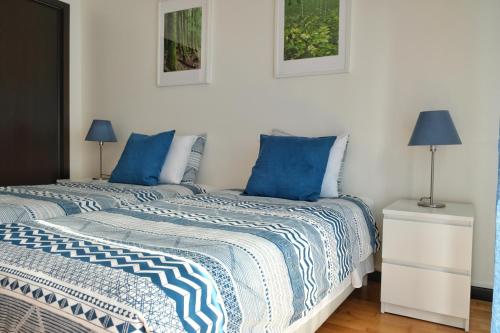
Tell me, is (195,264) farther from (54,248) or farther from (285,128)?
(285,128)

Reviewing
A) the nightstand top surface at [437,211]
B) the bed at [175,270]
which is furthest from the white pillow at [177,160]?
the nightstand top surface at [437,211]

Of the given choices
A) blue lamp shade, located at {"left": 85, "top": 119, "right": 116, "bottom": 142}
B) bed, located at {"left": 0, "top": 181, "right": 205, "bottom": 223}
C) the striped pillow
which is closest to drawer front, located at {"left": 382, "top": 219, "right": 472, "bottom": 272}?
bed, located at {"left": 0, "top": 181, "right": 205, "bottom": 223}

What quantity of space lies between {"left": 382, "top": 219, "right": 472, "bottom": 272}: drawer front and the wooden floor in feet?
0.98

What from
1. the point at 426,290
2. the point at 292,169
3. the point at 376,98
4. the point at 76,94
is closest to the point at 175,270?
the point at 292,169

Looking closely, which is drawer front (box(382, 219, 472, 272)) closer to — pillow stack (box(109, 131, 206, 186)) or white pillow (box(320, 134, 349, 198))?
white pillow (box(320, 134, 349, 198))

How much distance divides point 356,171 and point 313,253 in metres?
1.17

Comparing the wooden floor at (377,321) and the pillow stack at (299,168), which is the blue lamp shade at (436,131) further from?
the wooden floor at (377,321)

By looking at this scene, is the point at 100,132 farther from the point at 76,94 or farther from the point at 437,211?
the point at 437,211

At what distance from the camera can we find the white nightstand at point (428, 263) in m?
1.80

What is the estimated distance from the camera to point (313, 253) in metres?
1.44

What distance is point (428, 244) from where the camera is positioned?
1857 mm

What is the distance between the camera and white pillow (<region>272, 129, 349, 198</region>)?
2279 mm

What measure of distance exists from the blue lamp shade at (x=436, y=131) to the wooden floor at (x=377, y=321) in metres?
0.90

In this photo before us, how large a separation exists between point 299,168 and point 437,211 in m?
0.74
